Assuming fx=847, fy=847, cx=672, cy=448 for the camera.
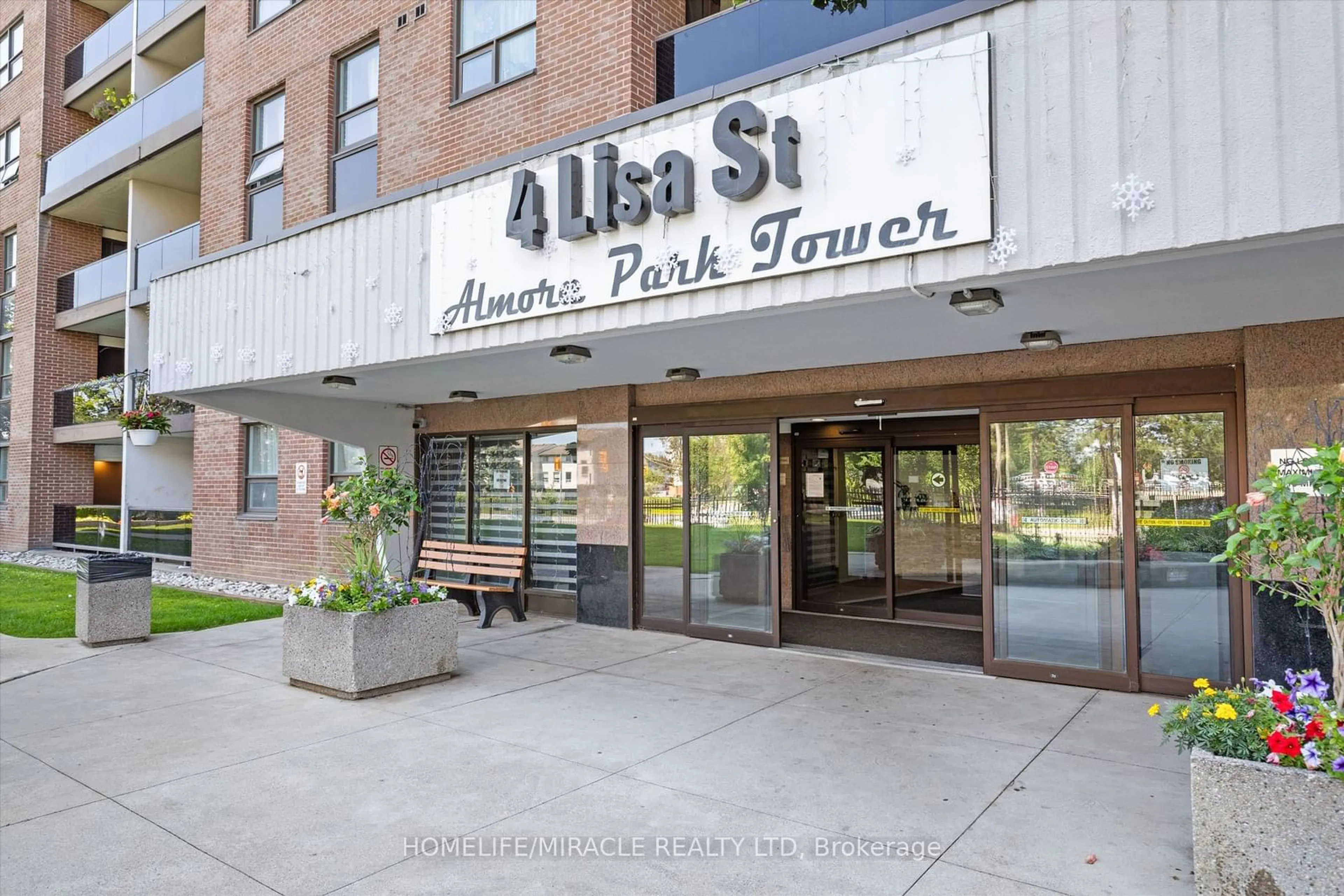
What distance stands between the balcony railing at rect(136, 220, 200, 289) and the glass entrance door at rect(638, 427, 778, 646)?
11.0 meters

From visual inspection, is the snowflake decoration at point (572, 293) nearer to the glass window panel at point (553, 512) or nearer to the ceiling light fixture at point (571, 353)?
the ceiling light fixture at point (571, 353)

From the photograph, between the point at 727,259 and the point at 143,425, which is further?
the point at 143,425

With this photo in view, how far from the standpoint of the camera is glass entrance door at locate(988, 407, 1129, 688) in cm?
695

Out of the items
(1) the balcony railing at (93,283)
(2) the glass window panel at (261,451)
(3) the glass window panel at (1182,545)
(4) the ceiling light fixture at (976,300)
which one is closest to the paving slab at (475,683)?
(4) the ceiling light fixture at (976,300)

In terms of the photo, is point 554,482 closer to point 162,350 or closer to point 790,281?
point 162,350

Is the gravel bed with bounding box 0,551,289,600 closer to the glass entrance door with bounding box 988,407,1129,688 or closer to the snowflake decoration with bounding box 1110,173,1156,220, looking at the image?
the glass entrance door with bounding box 988,407,1129,688

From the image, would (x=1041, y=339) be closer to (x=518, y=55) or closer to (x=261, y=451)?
(x=518, y=55)

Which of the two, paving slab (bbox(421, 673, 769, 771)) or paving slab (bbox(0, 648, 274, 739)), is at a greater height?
paving slab (bbox(421, 673, 769, 771))

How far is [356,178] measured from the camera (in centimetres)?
1231

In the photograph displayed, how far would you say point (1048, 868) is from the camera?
3.84m

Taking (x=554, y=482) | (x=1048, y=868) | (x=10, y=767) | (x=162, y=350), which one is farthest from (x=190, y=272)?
(x=1048, y=868)

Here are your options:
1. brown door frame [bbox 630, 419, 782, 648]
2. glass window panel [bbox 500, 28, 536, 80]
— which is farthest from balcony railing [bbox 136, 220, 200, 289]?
brown door frame [bbox 630, 419, 782, 648]

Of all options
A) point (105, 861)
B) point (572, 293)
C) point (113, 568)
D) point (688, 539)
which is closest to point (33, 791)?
point (105, 861)

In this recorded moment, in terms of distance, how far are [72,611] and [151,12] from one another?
14.0 metres
